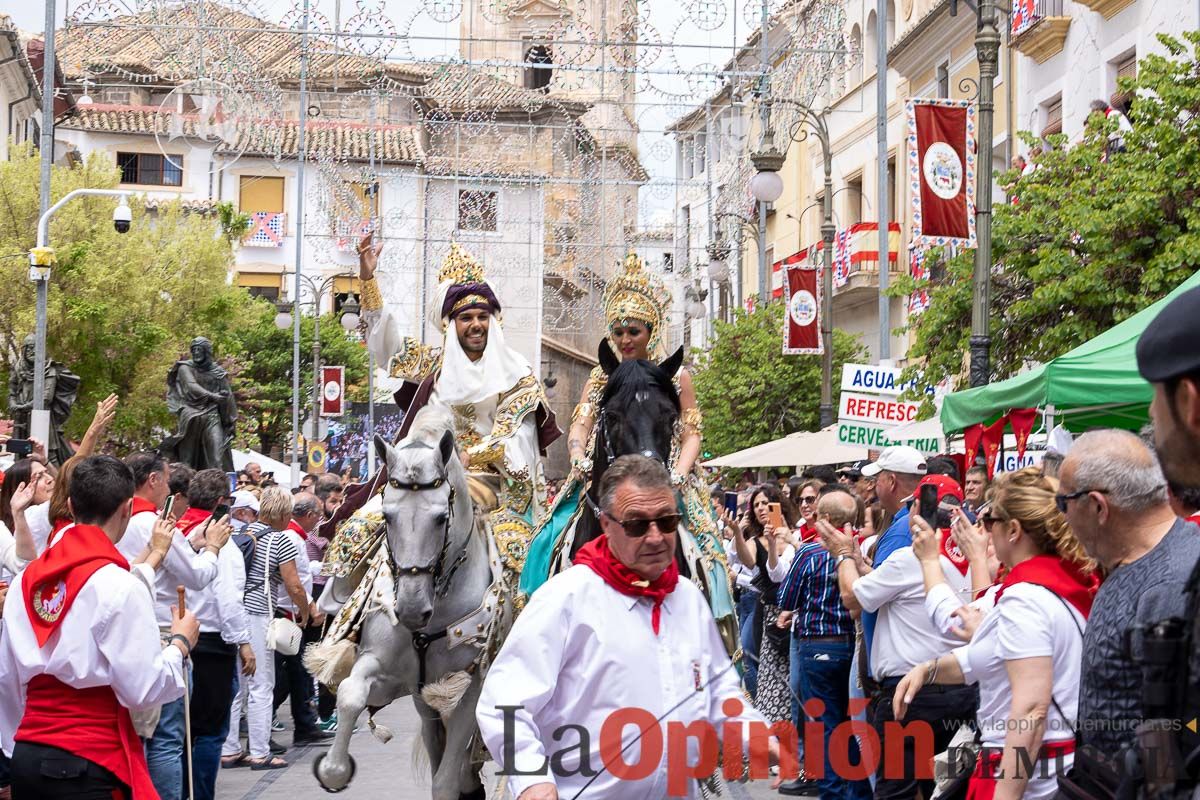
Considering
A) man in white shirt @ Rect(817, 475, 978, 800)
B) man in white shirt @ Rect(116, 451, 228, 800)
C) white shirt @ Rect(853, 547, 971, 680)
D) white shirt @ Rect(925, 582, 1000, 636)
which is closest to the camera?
white shirt @ Rect(925, 582, 1000, 636)

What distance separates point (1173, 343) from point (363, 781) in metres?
10.4

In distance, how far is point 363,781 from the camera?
12234 millimetres

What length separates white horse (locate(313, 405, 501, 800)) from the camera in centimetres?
732

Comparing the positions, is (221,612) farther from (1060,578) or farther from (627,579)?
(1060,578)

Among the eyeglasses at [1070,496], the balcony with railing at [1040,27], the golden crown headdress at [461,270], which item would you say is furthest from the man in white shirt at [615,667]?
the balcony with railing at [1040,27]

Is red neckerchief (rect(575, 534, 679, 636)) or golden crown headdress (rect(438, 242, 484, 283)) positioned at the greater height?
golden crown headdress (rect(438, 242, 484, 283))

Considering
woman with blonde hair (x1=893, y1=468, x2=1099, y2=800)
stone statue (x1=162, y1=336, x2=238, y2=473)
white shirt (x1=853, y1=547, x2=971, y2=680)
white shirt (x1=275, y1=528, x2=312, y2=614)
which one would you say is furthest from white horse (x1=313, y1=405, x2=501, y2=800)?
stone statue (x1=162, y1=336, x2=238, y2=473)

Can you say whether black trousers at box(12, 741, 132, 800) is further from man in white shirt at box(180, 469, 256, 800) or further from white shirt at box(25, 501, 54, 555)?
man in white shirt at box(180, 469, 256, 800)

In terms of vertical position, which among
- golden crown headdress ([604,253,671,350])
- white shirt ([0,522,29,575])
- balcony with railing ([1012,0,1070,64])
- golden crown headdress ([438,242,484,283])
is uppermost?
balcony with railing ([1012,0,1070,64])

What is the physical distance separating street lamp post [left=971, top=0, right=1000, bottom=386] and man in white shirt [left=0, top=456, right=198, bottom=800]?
34.1 feet

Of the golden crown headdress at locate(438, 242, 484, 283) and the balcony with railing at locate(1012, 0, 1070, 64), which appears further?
the balcony with railing at locate(1012, 0, 1070, 64)

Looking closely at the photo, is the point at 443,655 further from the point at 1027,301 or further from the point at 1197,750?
the point at 1027,301

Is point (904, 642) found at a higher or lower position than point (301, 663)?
higher

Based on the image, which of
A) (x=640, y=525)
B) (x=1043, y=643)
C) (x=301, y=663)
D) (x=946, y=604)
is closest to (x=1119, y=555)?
(x=1043, y=643)
